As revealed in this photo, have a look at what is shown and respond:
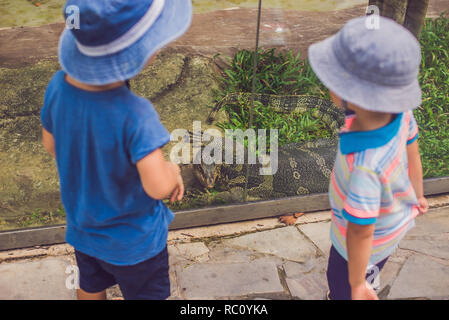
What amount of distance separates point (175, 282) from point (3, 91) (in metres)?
1.81

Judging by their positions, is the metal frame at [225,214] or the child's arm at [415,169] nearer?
the child's arm at [415,169]

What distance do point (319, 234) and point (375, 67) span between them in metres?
1.71

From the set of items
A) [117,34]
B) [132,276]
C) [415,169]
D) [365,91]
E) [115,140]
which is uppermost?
[117,34]

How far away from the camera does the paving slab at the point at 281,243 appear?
254 centimetres

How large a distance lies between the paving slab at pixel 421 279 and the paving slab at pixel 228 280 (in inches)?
25.1

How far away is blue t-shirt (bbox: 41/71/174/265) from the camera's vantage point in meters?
1.21

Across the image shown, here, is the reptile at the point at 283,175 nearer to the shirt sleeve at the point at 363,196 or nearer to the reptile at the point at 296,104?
the reptile at the point at 296,104

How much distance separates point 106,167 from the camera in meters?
1.28

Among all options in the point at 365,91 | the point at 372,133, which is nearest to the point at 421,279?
the point at 372,133

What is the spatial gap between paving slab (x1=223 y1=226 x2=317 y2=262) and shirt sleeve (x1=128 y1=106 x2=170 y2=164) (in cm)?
152

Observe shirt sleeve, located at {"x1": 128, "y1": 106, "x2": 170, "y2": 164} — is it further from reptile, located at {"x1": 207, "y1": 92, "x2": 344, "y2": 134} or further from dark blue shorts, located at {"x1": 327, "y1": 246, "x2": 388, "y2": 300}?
reptile, located at {"x1": 207, "y1": 92, "x2": 344, "y2": 134}

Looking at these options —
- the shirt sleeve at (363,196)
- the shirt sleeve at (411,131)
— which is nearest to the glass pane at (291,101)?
the shirt sleeve at (411,131)

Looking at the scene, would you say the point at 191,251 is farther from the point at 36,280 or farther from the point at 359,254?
the point at 359,254
